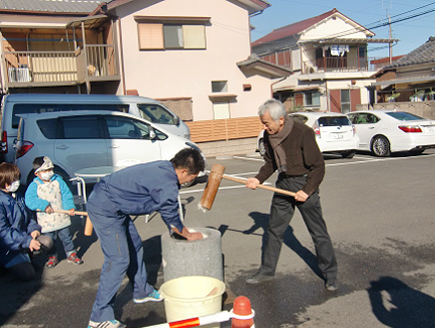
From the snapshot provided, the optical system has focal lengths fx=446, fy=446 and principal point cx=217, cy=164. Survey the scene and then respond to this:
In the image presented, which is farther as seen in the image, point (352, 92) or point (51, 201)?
point (352, 92)

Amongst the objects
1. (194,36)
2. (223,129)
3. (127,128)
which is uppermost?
(194,36)

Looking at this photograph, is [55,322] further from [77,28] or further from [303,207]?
[77,28]

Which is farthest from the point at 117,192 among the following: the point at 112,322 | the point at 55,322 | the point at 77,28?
the point at 77,28

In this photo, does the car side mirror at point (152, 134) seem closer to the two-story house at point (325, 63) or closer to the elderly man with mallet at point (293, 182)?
the elderly man with mallet at point (293, 182)

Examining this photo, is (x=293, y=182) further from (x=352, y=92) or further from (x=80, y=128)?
(x=352, y=92)

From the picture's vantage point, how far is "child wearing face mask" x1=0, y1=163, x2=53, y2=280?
4.73 m

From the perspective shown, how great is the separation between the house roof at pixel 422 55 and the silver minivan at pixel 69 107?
19.2 metres

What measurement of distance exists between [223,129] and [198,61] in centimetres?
379

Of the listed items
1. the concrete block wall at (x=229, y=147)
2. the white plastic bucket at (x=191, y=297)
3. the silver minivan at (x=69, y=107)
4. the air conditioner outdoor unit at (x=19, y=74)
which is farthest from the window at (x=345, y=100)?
the white plastic bucket at (x=191, y=297)

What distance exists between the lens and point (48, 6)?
19.3 m

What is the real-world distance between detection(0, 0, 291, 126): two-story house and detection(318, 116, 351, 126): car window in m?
7.13

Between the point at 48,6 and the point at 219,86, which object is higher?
the point at 48,6

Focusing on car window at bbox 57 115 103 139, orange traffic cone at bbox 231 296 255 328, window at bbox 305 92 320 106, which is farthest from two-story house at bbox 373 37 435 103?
orange traffic cone at bbox 231 296 255 328

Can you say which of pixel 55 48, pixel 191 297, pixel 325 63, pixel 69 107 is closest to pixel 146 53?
pixel 55 48
